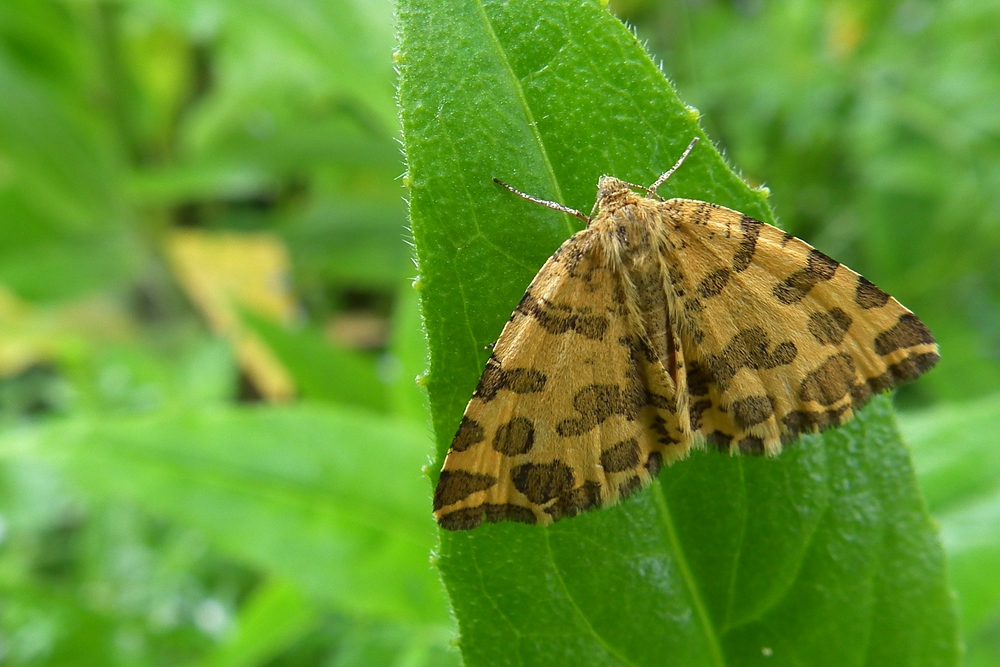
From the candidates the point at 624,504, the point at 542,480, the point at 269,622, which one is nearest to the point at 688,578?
the point at 624,504

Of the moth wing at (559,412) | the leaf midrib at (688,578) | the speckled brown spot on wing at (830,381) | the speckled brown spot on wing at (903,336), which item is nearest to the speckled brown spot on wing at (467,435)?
Answer: the moth wing at (559,412)

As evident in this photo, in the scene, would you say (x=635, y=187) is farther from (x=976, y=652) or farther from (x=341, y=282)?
(x=341, y=282)

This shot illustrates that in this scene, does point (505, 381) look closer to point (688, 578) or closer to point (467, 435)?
point (467, 435)

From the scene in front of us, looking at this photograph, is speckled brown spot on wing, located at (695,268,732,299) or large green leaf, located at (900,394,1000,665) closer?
speckled brown spot on wing, located at (695,268,732,299)

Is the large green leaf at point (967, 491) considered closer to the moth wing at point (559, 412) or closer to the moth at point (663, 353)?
the moth at point (663, 353)

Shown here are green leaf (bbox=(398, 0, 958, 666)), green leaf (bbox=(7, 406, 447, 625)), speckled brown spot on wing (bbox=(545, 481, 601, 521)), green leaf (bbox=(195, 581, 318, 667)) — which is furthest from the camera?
green leaf (bbox=(195, 581, 318, 667))

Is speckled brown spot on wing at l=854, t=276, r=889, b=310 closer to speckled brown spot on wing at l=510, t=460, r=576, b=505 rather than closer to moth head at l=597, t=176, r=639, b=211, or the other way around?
moth head at l=597, t=176, r=639, b=211

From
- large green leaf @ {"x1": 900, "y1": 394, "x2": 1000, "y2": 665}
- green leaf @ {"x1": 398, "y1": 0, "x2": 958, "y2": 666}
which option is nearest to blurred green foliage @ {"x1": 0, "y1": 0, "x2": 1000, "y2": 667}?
large green leaf @ {"x1": 900, "y1": 394, "x2": 1000, "y2": 665}
